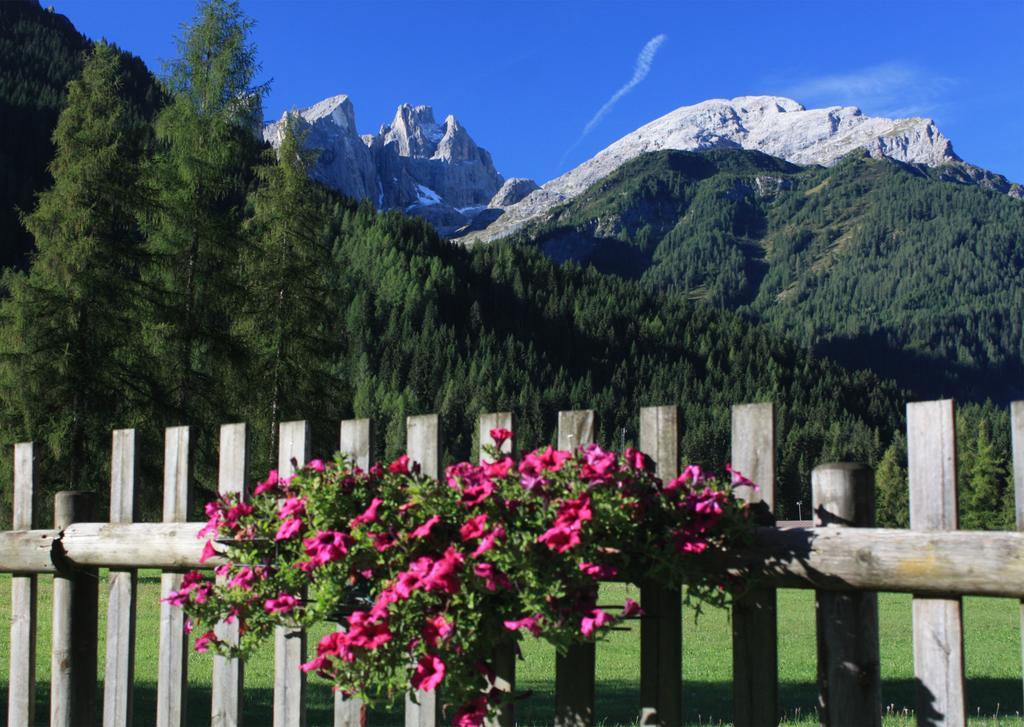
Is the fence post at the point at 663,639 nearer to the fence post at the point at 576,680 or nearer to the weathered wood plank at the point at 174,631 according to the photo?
the fence post at the point at 576,680

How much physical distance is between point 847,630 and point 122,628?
309 centimetres

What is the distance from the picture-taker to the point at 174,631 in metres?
4.04

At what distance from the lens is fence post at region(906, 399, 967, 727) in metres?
2.60

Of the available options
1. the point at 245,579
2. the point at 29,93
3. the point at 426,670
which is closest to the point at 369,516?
the point at 426,670

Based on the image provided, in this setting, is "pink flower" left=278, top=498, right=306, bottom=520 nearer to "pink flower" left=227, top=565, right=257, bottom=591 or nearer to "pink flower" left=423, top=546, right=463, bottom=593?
"pink flower" left=227, top=565, right=257, bottom=591

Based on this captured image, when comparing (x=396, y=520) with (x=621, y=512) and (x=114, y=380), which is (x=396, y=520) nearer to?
(x=621, y=512)

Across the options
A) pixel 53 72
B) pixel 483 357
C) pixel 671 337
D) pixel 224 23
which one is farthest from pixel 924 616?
pixel 53 72

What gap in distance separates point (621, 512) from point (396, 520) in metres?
0.69

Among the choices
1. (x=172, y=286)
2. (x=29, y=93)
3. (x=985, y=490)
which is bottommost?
(x=985, y=490)

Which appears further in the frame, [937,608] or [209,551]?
[209,551]

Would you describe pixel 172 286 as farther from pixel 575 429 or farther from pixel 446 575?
pixel 446 575

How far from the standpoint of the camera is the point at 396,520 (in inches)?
113

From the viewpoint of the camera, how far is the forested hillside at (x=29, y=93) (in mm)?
122625

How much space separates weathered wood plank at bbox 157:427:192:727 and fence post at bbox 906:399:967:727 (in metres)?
2.83
